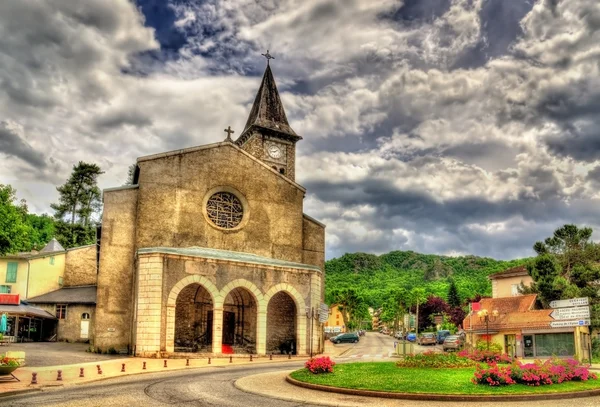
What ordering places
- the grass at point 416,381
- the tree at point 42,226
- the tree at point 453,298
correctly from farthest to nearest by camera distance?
the tree at point 453,298, the tree at point 42,226, the grass at point 416,381

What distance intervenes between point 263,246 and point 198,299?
620 centimetres

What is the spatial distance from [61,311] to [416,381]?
1409 inches

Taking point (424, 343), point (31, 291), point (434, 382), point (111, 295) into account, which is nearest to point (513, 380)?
point (434, 382)

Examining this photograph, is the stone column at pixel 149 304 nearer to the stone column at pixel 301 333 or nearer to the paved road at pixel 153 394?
the stone column at pixel 301 333

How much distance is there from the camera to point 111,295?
3481cm

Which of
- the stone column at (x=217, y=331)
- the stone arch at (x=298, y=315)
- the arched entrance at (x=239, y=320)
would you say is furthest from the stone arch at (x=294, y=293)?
the stone column at (x=217, y=331)

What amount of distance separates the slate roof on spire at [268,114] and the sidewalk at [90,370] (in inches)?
1287

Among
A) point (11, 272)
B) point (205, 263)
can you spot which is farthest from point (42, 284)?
point (205, 263)

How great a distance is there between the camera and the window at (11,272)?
1929 inches

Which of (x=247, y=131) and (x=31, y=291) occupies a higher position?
(x=247, y=131)

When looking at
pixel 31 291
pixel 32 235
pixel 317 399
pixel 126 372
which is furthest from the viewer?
pixel 32 235

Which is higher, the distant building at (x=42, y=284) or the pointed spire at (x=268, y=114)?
the pointed spire at (x=268, y=114)

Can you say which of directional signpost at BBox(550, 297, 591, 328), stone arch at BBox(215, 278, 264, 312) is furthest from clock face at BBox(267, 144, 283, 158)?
directional signpost at BBox(550, 297, 591, 328)

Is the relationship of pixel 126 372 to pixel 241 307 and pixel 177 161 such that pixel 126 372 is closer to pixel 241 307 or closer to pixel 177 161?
pixel 241 307
